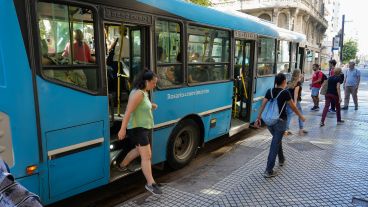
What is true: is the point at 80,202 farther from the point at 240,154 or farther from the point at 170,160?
the point at 240,154

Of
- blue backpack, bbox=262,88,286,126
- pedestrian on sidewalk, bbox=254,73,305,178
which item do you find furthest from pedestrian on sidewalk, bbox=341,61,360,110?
blue backpack, bbox=262,88,286,126

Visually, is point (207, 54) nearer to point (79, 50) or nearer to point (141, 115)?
point (141, 115)

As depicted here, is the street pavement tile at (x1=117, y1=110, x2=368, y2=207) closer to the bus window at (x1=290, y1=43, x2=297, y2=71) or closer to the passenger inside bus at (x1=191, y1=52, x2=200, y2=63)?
the passenger inside bus at (x1=191, y1=52, x2=200, y2=63)

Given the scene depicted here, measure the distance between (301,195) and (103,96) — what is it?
287 centimetres

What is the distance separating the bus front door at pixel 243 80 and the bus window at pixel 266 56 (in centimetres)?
27

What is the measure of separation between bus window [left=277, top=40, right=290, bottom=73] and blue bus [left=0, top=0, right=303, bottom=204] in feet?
9.71

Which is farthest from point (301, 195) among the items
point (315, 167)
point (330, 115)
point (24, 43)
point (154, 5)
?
point (330, 115)

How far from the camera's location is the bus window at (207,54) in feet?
17.4

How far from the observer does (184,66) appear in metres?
5.11

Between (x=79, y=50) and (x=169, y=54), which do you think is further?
(x=169, y=54)

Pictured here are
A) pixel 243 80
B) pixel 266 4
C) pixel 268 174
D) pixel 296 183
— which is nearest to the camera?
pixel 296 183

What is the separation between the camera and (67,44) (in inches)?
134

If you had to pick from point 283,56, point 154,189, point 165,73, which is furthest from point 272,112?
point 283,56

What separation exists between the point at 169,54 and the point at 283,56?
5.32 metres
